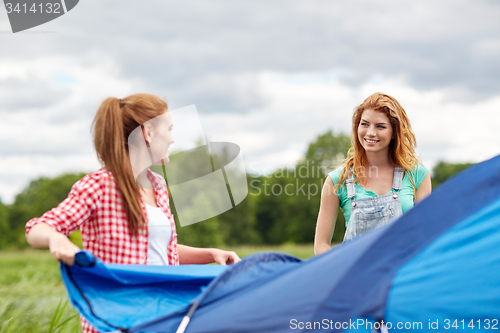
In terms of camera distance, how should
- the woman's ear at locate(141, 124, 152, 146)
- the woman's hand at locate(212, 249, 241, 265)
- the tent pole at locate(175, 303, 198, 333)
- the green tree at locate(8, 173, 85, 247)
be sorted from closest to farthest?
the tent pole at locate(175, 303, 198, 333) < the woman's ear at locate(141, 124, 152, 146) < the woman's hand at locate(212, 249, 241, 265) < the green tree at locate(8, 173, 85, 247)

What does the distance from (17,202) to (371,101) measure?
4536 cm

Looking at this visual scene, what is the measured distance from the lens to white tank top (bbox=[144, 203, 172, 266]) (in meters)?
1.97

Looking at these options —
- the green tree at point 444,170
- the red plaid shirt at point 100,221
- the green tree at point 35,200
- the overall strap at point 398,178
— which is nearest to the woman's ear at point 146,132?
the red plaid shirt at point 100,221

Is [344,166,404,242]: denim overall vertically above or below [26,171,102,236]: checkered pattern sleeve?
below

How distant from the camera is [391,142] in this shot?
3031 millimetres

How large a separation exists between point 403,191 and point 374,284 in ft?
5.22

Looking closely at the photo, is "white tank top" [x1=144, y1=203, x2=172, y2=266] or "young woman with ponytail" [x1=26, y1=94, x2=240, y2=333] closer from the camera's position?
"young woman with ponytail" [x1=26, y1=94, x2=240, y2=333]

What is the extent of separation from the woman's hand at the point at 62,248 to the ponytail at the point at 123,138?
27cm

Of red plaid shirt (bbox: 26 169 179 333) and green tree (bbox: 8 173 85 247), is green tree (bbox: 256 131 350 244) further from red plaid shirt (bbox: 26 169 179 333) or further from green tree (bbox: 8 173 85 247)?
red plaid shirt (bbox: 26 169 179 333)

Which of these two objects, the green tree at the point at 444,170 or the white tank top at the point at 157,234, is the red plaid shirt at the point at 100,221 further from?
the green tree at the point at 444,170

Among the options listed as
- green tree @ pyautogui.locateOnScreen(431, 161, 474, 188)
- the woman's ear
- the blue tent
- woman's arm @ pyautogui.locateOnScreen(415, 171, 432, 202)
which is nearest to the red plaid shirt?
the blue tent

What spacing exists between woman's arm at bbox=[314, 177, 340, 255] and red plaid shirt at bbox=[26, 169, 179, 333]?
136 cm

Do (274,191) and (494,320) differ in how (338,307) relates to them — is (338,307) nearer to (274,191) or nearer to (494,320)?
(494,320)

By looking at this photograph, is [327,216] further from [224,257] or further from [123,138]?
[123,138]
